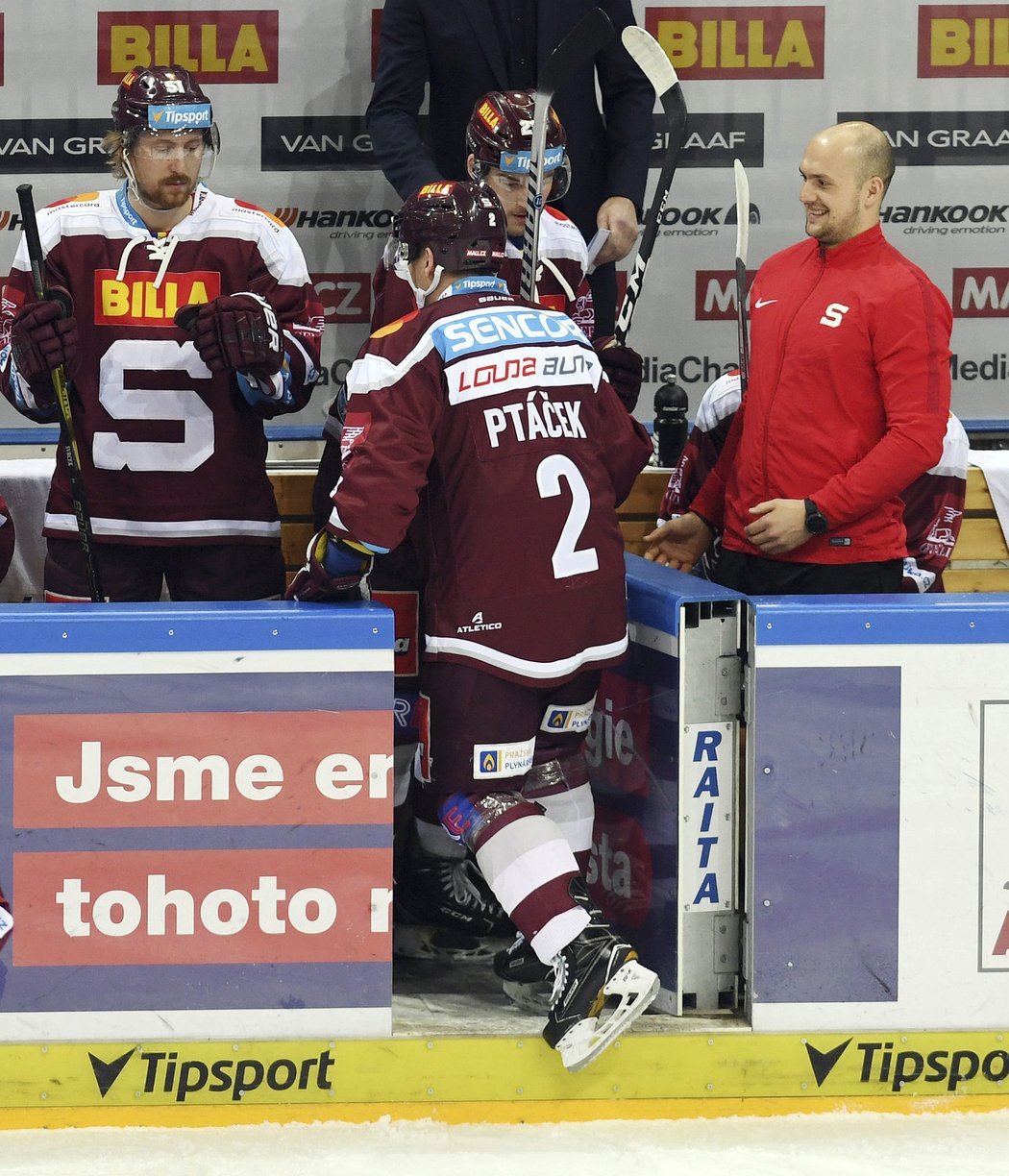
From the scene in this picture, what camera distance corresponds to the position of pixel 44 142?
4645mm

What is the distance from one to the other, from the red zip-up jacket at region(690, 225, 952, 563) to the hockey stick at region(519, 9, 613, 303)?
1.45 feet

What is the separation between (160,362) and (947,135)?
107 inches

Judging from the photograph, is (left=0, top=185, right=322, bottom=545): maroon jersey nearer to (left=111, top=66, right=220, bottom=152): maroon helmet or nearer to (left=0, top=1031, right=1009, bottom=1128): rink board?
(left=111, top=66, right=220, bottom=152): maroon helmet

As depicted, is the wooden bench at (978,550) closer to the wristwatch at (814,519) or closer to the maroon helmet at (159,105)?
the wristwatch at (814,519)

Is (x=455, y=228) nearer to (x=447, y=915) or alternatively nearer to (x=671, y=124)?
(x=671, y=124)

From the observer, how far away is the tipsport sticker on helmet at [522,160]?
3.38 meters

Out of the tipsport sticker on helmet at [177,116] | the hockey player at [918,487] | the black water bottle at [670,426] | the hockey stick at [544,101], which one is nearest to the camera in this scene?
the tipsport sticker on helmet at [177,116]

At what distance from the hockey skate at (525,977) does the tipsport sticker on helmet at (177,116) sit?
5.07 feet

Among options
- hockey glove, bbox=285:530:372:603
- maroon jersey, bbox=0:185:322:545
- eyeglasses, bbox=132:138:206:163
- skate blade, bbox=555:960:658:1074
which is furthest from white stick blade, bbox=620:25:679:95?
skate blade, bbox=555:960:658:1074

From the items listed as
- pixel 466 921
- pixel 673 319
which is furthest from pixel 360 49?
pixel 466 921

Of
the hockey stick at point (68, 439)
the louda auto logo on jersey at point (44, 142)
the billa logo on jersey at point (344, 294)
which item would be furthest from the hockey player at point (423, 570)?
the louda auto logo on jersey at point (44, 142)

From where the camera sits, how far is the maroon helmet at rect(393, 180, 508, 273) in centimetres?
269

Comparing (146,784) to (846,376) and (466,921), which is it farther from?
(846,376)

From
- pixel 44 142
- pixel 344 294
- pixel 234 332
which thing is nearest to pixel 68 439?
pixel 234 332
